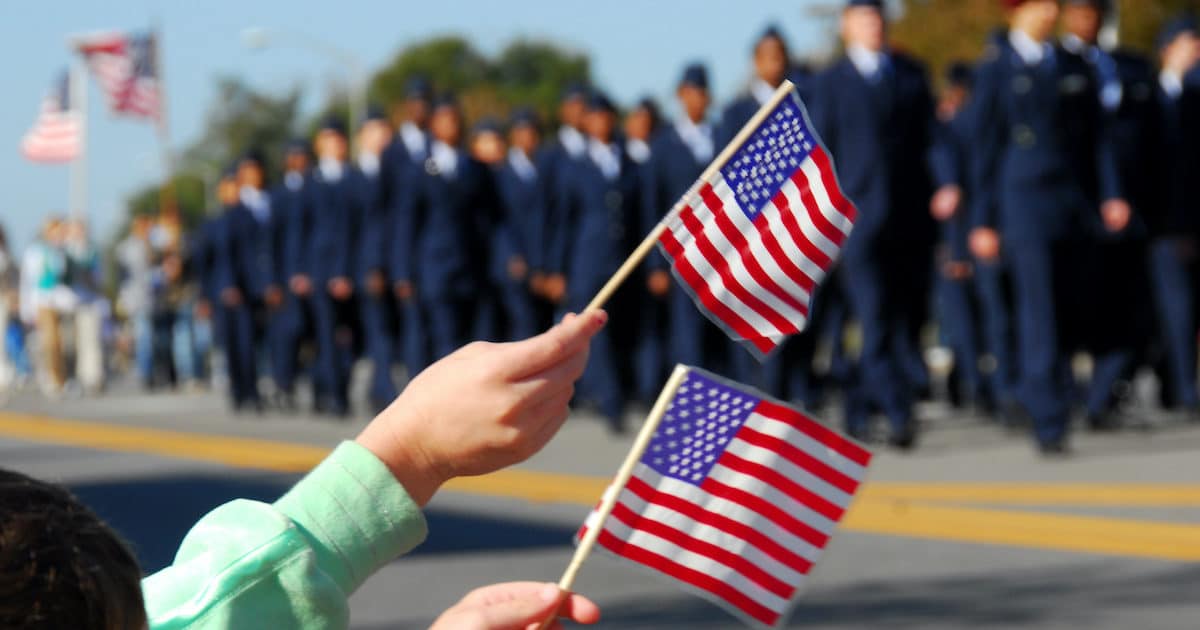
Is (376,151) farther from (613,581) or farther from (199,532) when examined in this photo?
(199,532)

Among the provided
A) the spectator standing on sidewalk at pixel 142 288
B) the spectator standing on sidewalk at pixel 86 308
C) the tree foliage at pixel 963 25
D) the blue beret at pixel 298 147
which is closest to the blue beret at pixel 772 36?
the blue beret at pixel 298 147

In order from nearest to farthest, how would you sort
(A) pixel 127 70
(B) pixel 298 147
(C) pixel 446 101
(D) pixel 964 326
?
1. (D) pixel 964 326
2. (C) pixel 446 101
3. (B) pixel 298 147
4. (A) pixel 127 70

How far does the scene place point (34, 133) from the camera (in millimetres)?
36781

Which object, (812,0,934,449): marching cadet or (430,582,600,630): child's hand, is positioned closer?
(430,582,600,630): child's hand

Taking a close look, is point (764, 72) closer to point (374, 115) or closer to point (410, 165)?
point (410, 165)

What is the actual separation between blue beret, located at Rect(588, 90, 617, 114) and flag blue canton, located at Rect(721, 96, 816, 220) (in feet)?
40.8

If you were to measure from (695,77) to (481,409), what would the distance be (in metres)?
12.0

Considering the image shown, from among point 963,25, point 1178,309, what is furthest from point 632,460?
point 963,25

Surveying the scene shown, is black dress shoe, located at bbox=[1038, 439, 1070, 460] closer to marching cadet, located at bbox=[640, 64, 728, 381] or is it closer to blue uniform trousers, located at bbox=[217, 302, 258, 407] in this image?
marching cadet, located at bbox=[640, 64, 728, 381]

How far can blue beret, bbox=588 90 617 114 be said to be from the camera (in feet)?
49.7

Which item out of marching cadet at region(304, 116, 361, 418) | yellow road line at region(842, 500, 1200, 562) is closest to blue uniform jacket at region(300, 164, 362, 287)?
marching cadet at region(304, 116, 361, 418)

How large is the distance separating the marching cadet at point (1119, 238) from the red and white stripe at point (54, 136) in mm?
25008

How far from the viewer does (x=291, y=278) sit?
18.6 meters

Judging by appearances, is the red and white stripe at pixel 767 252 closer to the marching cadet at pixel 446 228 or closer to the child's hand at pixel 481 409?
the child's hand at pixel 481 409
